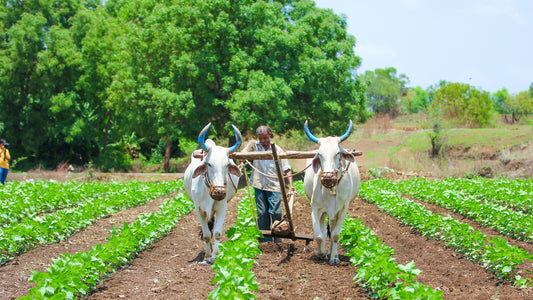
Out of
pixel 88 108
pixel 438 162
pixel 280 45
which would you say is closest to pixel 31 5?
pixel 88 108

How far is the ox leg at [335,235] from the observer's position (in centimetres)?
709

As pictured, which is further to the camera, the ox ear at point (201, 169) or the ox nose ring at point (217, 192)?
the ox ear at point (201, 169)

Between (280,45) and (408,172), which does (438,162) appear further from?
(280,45)

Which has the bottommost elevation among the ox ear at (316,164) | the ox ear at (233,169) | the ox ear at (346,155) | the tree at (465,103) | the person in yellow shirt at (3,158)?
the person in yellow shirt at (3,158)

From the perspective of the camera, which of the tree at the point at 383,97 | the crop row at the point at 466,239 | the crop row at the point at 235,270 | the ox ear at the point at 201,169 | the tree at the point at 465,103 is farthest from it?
the tree at the point at 383,97

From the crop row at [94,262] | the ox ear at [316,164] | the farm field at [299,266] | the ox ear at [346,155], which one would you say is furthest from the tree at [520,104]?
the crop row at [94,262]

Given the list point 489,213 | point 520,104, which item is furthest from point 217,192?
point 520,104

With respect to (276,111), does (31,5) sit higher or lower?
higher

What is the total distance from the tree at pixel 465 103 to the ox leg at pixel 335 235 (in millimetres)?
39332

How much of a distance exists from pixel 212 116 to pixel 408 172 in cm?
1066

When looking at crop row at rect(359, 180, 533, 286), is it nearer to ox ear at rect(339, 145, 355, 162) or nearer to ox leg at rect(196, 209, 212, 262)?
ox ear at rect(339, 145, 355, 162)

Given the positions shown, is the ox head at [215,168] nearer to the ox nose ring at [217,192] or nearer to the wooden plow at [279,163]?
the ox nose ring at [217,192]

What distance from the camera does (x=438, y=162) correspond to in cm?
2931

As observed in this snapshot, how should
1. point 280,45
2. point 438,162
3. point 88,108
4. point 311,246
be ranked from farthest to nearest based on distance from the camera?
point 88,108, point 438,162, point 280,45, point 311,246
